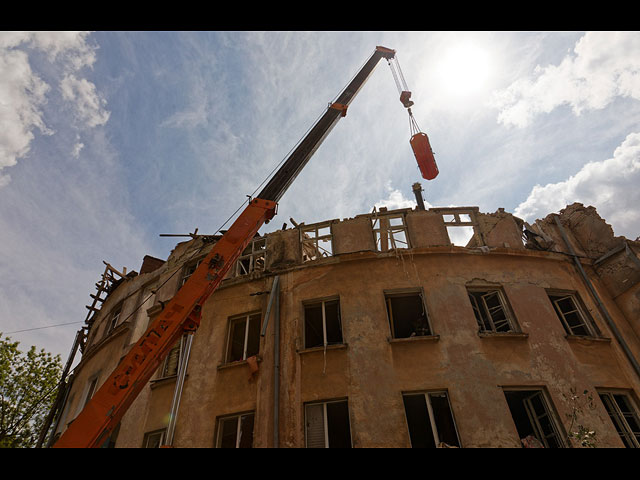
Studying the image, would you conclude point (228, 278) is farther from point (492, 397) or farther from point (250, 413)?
point (492, 397)

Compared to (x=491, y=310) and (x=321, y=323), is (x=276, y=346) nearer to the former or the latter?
(x=321, y=323)

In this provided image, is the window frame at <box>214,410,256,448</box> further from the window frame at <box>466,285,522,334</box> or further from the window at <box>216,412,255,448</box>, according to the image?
the window frame at <box>466,285,522,334</box>

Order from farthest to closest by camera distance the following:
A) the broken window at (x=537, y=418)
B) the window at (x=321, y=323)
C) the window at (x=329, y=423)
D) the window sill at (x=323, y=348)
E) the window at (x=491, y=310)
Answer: the window at (x=321, y=323) → the window at (x=491, y=310) → the window sill at (x=323, y=348) → the window at (x=329, y=423) → the broken window at (x=537, y=418)

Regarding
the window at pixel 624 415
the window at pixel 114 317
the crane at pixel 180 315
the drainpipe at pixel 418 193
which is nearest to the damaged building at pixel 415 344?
the window at pixel 624 415

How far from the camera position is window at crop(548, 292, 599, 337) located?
11945 mm

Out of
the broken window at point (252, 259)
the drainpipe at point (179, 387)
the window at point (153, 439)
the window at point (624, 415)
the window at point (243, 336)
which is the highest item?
the broken window at point (252, 259)

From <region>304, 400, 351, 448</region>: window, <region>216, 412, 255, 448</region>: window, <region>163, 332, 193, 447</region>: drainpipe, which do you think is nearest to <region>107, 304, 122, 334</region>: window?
<region>163, 332, 193, 447</region>: drainpipe

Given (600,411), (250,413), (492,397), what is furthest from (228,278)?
(600,411)

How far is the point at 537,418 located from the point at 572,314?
403 cm

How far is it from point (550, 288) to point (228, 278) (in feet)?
36.4

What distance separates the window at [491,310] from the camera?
11891 millimetres

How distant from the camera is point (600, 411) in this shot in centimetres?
1005

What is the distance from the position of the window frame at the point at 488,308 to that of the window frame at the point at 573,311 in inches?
58.1

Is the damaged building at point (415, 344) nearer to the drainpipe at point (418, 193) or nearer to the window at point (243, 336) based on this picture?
the window at point (243, 336)
